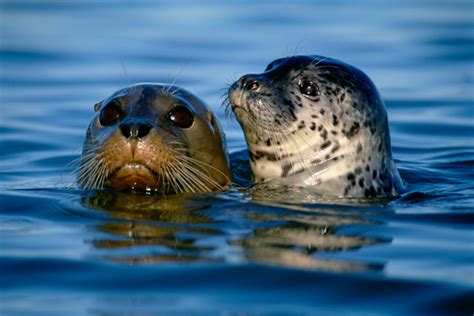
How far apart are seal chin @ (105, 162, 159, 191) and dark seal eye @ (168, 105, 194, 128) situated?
0.50m

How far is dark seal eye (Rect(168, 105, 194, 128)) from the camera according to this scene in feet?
25.1

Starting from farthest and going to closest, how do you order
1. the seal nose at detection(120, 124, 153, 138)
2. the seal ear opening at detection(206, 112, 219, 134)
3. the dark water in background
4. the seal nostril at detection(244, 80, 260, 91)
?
the seal ear opening at detection(206, 112, 219, 134) → the seal nostril at detection(244, 80, 260, 91) → the seal nose at detection(120, 124, 153, 138) → the dark water in background

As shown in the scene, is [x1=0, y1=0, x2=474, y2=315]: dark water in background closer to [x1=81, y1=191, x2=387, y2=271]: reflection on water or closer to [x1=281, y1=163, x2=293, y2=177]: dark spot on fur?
[x1=81, y1=191, x2=387, y2=271]: reflection on water

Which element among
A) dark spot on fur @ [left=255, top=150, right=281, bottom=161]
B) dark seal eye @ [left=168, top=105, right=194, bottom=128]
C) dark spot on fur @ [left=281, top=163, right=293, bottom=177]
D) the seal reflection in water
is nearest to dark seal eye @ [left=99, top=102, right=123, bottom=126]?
the seal reflection in water

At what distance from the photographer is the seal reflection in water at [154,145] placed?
7.12 meters

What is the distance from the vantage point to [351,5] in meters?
22.0

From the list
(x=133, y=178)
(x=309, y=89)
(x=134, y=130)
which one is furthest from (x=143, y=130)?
(x=309, y=89)

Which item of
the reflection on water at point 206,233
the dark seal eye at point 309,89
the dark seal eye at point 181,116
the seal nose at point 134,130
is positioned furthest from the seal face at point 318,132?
the seal nose at point 134,130

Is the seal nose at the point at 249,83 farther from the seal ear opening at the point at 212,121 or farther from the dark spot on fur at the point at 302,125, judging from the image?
the seal ear opening at the point at 212,121

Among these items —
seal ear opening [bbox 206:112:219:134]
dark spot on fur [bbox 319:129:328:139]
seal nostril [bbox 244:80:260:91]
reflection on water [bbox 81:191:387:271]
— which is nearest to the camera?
reflection on water [bbox 81:191:387:271]

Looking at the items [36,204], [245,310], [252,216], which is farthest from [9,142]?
[245,310]

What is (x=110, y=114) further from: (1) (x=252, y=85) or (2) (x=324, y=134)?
(2) (x=324, y=134)

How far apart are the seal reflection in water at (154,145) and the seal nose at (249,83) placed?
426 mm

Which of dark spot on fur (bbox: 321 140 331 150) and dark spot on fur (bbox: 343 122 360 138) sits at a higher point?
dark spot on fur (bbox: 343 122 360 138)
